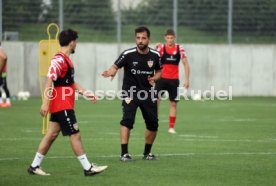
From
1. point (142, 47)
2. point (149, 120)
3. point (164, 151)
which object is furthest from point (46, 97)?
point (164, 151)

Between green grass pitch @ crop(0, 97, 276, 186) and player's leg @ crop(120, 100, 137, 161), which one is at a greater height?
player's leg @ crop(120, 100, 137, 161)

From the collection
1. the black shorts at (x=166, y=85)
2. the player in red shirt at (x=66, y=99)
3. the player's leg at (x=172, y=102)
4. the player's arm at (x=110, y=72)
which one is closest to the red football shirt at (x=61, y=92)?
the player in red shirt at (x=66, y=99)

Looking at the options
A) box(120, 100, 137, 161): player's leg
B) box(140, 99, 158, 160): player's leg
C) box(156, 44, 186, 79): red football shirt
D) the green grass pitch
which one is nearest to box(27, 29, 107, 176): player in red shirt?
the green grass pitch

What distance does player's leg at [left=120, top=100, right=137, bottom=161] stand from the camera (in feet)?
43.2

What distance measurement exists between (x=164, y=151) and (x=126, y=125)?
166cm

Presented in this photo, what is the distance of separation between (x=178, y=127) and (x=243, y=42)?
55.7ft

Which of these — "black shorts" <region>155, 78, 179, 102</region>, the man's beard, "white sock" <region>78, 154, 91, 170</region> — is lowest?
"white sock" <region>78, 154, 91, 170</region>

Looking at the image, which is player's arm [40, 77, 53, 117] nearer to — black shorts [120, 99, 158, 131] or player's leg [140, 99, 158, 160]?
black shorts [120, 99, 158, 131]

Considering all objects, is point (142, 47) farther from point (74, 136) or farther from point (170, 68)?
point (170, 68)

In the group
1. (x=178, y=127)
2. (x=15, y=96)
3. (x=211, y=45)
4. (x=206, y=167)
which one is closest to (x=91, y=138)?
(x=178, y=127)

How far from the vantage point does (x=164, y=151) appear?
14.7 m

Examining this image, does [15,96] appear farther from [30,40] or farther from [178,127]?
[178,127]

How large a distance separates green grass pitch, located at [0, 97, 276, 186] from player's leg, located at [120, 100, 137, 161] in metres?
0.20

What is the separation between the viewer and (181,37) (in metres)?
36.1
